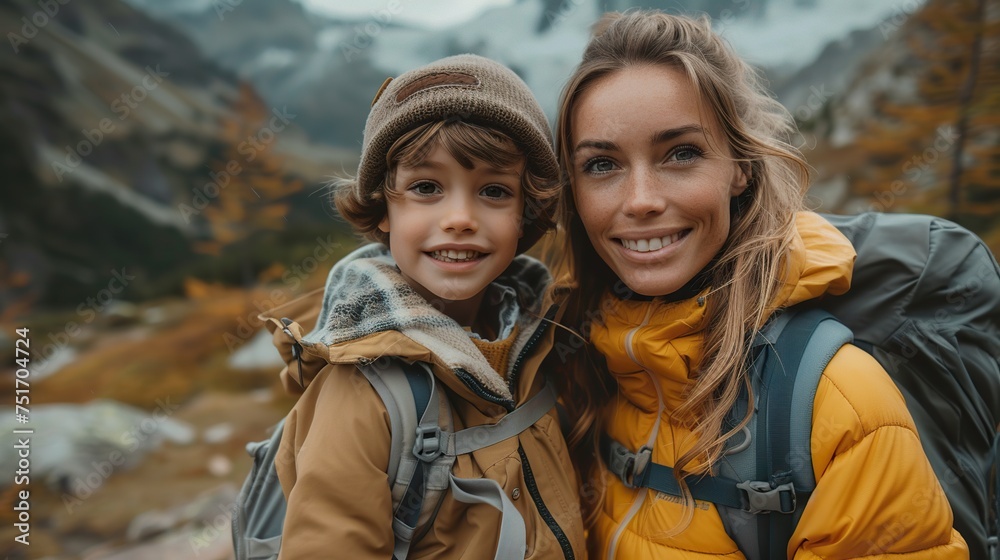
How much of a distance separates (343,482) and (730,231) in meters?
1.45

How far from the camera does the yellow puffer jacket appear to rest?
1496 mm

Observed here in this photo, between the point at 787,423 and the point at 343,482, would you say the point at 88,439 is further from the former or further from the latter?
the point at 787,423

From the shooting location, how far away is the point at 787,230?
1866 mm

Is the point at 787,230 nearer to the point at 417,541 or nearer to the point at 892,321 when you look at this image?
the point at 892,321

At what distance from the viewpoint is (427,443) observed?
1691mm

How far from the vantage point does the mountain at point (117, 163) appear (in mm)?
8555

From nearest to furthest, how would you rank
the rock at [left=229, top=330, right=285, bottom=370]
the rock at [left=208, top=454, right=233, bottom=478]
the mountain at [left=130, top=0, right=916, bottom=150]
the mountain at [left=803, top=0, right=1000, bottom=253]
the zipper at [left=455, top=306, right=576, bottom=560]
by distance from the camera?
the zipper at [left=455, top=306, right=576, bottom=560] < the mountain at [left=803, top=0, right=1000, bottom=253] < the rock at [left=208, top=454, right=233, bottom=478] < the rock at [left=229, top=330, right=285, bottom=370] < the mountain at [left=130, top=0, right=916, bottom=150]

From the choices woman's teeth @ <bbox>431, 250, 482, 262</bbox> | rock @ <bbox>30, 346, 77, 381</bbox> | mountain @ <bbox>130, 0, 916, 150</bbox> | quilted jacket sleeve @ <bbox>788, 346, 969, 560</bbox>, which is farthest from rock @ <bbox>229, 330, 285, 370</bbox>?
quilted jacket sleeve @ <bbox>788, 346, 969, 560</bbox>

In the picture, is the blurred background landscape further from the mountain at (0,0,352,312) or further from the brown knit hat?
the brown knit hat

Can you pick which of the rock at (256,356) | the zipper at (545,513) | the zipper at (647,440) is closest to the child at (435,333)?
the zipper at (545,513)

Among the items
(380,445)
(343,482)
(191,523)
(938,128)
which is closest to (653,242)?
(380,445)

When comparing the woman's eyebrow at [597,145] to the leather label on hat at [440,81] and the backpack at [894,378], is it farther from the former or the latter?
the backpack at [894,378]

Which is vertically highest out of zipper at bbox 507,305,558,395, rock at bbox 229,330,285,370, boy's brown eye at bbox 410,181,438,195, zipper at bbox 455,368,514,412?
rock at bbox 229,330,285,370

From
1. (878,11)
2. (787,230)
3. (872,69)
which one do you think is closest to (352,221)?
(787,230)
